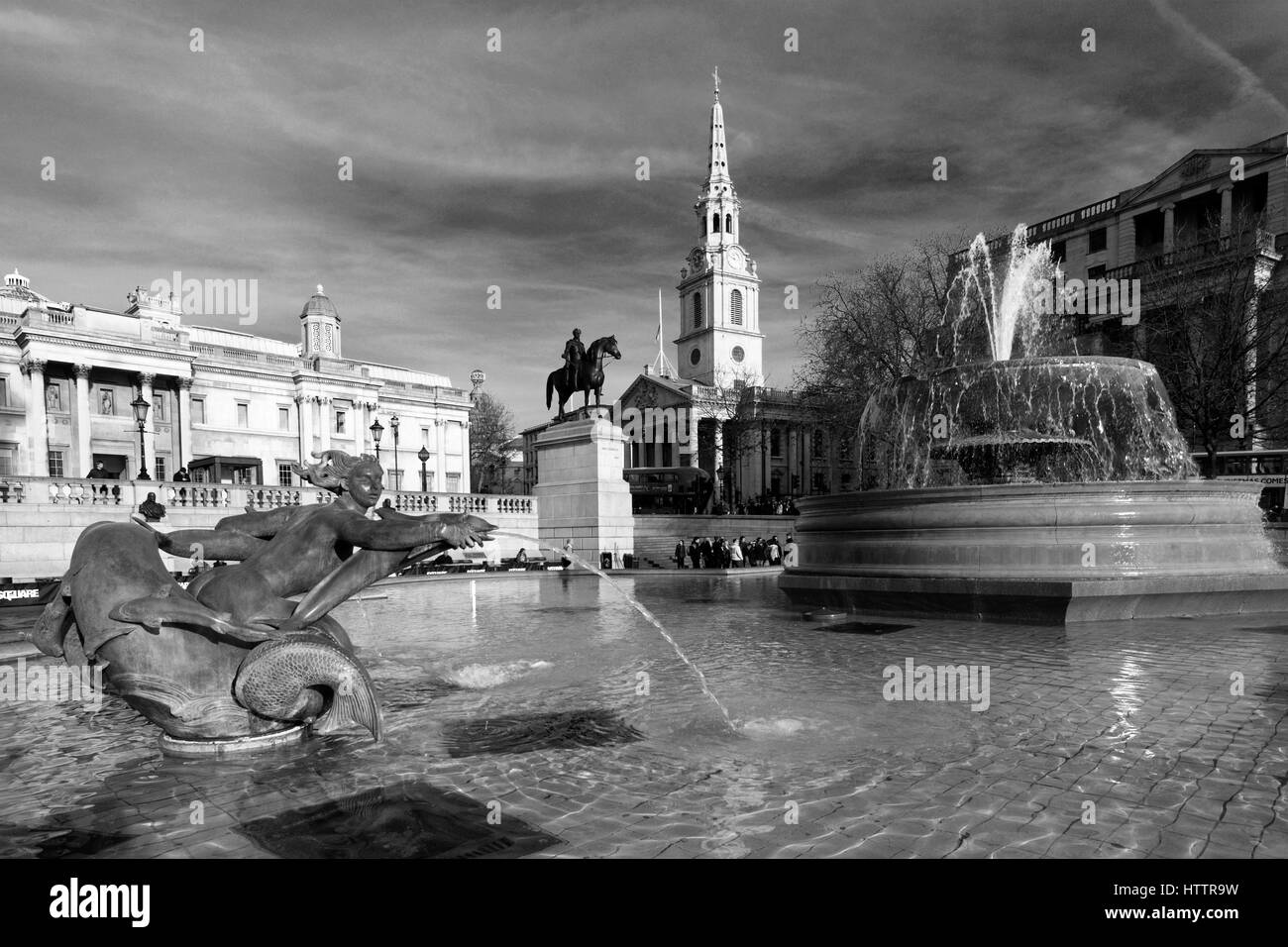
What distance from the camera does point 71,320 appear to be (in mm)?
52844

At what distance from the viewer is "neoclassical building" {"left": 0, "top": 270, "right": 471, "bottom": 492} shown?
51750mm

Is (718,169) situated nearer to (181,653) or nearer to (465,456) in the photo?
(465,456)

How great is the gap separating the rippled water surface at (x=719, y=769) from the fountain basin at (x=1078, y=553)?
→ 87.8 inches

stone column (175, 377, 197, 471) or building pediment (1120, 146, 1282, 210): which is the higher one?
building pediment (1120, 146, 1282, 210)

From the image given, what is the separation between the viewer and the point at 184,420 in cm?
5759

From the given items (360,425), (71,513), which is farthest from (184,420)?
(71,513)

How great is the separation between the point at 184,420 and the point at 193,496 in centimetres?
3444

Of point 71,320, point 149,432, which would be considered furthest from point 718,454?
point 71,320

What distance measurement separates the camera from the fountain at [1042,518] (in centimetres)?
1088

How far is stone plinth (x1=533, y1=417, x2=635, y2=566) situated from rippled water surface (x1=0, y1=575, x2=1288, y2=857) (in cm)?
2007

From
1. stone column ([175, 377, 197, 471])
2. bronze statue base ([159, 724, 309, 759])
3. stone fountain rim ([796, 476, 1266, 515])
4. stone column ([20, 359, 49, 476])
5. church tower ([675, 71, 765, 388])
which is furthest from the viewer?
church tower ([675, 71, 765, 388])

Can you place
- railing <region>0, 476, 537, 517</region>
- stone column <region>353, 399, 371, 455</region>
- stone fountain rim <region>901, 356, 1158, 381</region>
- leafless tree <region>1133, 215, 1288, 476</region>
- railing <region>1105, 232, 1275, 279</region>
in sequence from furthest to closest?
1. stone column <region>353, 399, 371, 455</region>
2. railing <region>1105, 232, 1275, 279</region>
3. leafless tree <region>1133, 215, 1288, 476</region>
4. railing <region>0, 476, 537, 517</region>
5. stone fountain rim <region>901, 356, 1158, 381</region>

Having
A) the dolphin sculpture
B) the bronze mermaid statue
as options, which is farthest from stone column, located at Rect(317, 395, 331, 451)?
the dolphin sculpture

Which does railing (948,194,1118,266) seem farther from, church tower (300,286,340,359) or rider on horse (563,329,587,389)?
church tower (300,286,340,359)
